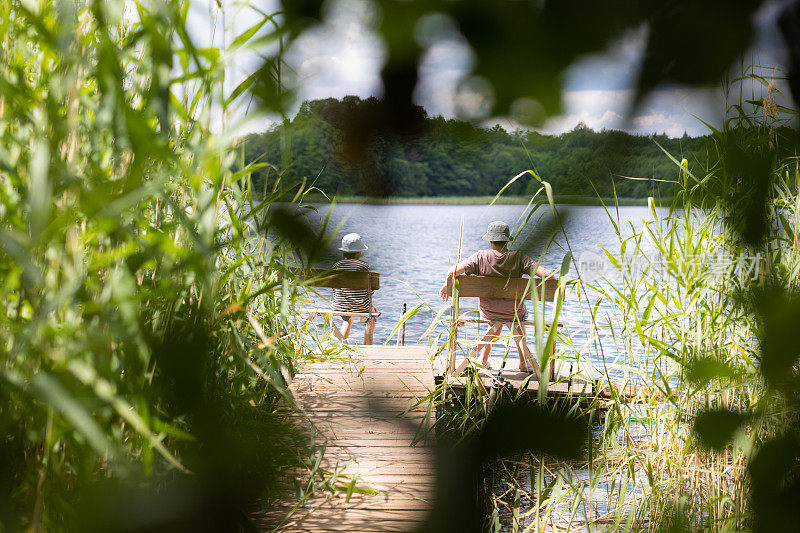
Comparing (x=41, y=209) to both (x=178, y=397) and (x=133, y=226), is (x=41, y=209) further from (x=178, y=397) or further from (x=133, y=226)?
(x=133, y=226)

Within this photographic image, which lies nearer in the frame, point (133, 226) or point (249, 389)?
point (133, 226)

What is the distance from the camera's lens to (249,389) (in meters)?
1.39

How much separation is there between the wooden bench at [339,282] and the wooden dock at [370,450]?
0.63 feet

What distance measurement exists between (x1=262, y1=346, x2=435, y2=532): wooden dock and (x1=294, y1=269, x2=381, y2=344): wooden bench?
191 millimetres

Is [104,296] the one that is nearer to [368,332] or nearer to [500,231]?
[500,231]

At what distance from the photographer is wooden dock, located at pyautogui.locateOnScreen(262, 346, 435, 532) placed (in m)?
1.04

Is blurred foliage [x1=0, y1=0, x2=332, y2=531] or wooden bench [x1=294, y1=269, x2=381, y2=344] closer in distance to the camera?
blurred foliage [x1=0, y1=0, x2=332, y2=531]

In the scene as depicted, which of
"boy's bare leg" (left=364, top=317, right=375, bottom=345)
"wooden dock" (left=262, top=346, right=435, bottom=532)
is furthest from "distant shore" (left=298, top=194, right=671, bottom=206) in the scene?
"boy's bare leg" (left=364, top=317, right=375, bottom=345)

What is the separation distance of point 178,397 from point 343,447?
51.3 inches

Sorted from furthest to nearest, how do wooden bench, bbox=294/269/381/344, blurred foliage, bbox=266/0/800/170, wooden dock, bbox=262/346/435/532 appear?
wooden dock, bbox=262/346/435/532 → wooden bench, bbox=294/269/381/344 → blurred foliage, bbox=266/0/800/170

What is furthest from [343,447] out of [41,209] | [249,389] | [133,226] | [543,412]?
[41,209]

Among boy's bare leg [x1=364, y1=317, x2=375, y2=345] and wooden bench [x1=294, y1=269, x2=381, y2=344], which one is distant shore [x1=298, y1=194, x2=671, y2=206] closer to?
wooden bench [x1=294, y1=269, x2=381, y2=344]

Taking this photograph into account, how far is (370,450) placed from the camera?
1627 millimetres

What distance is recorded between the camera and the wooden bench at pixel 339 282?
518 millimetres
